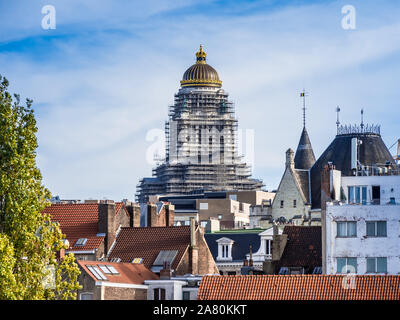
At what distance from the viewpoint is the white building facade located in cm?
7431

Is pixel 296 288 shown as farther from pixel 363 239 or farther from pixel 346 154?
pixel 346 154

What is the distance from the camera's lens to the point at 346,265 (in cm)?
7481

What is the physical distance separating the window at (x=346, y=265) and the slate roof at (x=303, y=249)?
4201 millimetres

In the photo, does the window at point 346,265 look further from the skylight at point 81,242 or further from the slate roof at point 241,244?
the slate roof at point 241,244

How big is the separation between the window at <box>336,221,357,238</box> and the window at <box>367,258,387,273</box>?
1979 mm

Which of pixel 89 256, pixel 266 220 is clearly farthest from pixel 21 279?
pixel 266 220

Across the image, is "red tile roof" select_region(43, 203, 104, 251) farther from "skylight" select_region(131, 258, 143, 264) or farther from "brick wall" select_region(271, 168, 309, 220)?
"brick wall" select_region(271, 168, 309, 220)

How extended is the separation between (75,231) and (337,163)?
5334 centimetres

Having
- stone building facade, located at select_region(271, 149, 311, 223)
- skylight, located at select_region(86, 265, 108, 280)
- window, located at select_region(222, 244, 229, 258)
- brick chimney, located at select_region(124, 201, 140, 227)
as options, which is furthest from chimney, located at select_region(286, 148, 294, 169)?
skylight, located at select_region(86, 265, 108, 280)

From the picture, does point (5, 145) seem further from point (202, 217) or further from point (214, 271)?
point (202, 217)

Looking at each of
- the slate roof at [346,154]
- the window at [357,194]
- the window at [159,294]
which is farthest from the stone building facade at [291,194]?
the window at [159,294]

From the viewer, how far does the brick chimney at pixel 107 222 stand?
84812 mm

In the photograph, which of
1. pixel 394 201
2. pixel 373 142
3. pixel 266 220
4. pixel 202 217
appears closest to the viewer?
pixel 394 201

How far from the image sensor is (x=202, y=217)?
7224 inches
